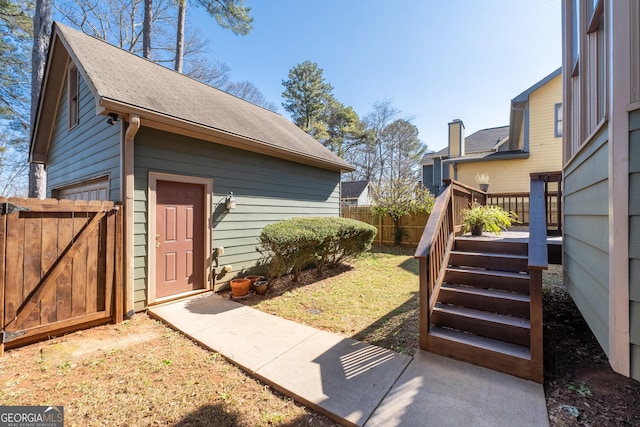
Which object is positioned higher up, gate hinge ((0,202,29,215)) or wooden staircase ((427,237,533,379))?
gate hinge ((0,202,29,215))

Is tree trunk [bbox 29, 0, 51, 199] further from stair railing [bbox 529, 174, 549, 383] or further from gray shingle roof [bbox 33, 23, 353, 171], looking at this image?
stair railing [bbox 529, 174, 549, 383]

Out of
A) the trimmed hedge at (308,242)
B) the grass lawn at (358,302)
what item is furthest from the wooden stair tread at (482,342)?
the trimmed hedge at (308,242)

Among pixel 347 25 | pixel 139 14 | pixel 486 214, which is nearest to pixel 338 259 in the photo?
pixel 486 214

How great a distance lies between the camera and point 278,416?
6.70ft

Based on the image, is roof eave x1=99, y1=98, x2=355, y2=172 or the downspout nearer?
roof eave x1=99, y1=98, x2=355, y2=172

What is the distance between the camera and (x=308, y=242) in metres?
5.07

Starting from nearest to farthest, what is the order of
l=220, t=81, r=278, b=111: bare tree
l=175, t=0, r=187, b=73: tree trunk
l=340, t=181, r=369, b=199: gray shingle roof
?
1. l=175, t=0, r=187, b=73: tree trunk
2. l=220, t=81, r=278, b=111: bare tree
3. l=340, t=181, r=369, b=199: gray shingle roof

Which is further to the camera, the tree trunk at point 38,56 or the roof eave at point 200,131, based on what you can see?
the tree trunk at point 38,56

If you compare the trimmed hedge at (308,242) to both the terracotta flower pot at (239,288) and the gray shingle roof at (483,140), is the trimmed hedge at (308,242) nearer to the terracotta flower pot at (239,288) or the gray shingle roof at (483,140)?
the terracotta flower pot at (239,288)

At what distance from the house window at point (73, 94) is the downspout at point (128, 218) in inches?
120

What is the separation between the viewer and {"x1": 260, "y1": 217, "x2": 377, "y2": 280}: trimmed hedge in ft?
15.6

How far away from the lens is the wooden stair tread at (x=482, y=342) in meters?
2.46

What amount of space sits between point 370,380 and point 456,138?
1385cm

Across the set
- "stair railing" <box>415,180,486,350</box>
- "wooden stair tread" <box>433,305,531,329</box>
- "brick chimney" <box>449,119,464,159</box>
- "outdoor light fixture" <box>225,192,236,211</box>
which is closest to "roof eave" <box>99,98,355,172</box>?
"outdoor light fixture" <box>225,192,236,211</box>
